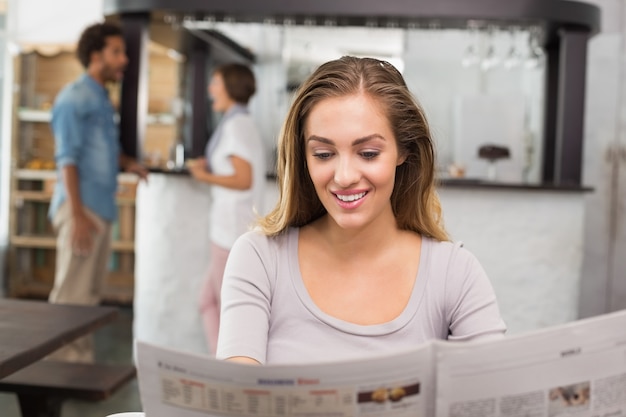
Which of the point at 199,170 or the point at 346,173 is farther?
the point at 199,170

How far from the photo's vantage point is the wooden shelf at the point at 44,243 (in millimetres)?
6582

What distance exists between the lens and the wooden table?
5.82 ft

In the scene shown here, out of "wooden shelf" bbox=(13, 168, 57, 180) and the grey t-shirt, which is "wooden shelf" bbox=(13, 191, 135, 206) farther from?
the grey t-shirt

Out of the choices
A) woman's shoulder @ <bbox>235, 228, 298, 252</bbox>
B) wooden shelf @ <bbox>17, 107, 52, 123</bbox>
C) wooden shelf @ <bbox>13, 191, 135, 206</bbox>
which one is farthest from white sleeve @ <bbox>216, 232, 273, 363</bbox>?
wooden shelf @ <bbox>17, 107, 52, 123</bbox>

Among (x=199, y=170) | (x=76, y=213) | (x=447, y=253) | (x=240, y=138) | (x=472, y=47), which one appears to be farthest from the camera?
(x=472, y=47)

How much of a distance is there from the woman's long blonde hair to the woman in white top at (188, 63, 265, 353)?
2276mm

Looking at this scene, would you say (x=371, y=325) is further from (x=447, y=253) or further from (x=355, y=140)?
(x=355, y=140)

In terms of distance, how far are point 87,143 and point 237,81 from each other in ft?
2.65

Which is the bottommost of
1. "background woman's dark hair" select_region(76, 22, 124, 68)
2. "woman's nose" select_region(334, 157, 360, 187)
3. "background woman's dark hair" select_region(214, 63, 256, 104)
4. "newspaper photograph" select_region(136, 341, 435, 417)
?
"newspaper photograph" select_region(136, 341, 435, 417)

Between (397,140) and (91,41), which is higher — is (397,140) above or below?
below

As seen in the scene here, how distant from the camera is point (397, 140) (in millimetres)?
1584

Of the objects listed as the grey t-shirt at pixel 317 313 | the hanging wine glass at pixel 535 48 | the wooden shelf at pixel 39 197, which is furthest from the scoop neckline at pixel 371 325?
the wooden shelf at pixel 39 197

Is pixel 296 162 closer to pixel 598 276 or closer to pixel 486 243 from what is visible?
pixel 486 243

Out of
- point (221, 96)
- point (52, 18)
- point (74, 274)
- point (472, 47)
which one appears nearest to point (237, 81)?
point (221, 96)
